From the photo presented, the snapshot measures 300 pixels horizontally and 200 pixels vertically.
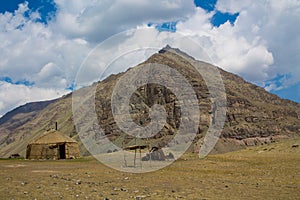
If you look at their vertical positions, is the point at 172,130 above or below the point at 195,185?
above

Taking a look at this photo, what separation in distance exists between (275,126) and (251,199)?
14120 cm

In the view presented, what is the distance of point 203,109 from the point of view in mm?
155375

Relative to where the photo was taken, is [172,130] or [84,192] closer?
[84,192]

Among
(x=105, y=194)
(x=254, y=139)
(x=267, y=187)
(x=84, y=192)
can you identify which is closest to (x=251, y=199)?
(x=267, y=187)

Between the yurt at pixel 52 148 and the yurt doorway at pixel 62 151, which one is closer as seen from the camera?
the yurt at pixel 52 148

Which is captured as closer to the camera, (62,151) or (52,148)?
(52,148)

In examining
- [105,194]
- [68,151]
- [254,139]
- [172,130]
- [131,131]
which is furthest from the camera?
[172,130]

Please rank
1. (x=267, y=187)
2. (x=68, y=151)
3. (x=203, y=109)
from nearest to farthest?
(x=267, y=187), (x=68, y=151), (x=203, y=109)

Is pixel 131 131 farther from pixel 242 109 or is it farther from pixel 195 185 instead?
pixel 195 185

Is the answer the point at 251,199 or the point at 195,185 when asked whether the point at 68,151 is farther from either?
the point at 251,199

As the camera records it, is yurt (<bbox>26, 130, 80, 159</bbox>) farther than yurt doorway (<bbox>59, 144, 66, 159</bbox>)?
No

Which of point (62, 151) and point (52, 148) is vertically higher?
point (52, 148)

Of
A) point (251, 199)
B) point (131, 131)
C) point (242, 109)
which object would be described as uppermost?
point (242, 109)

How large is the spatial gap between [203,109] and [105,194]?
143 meters
